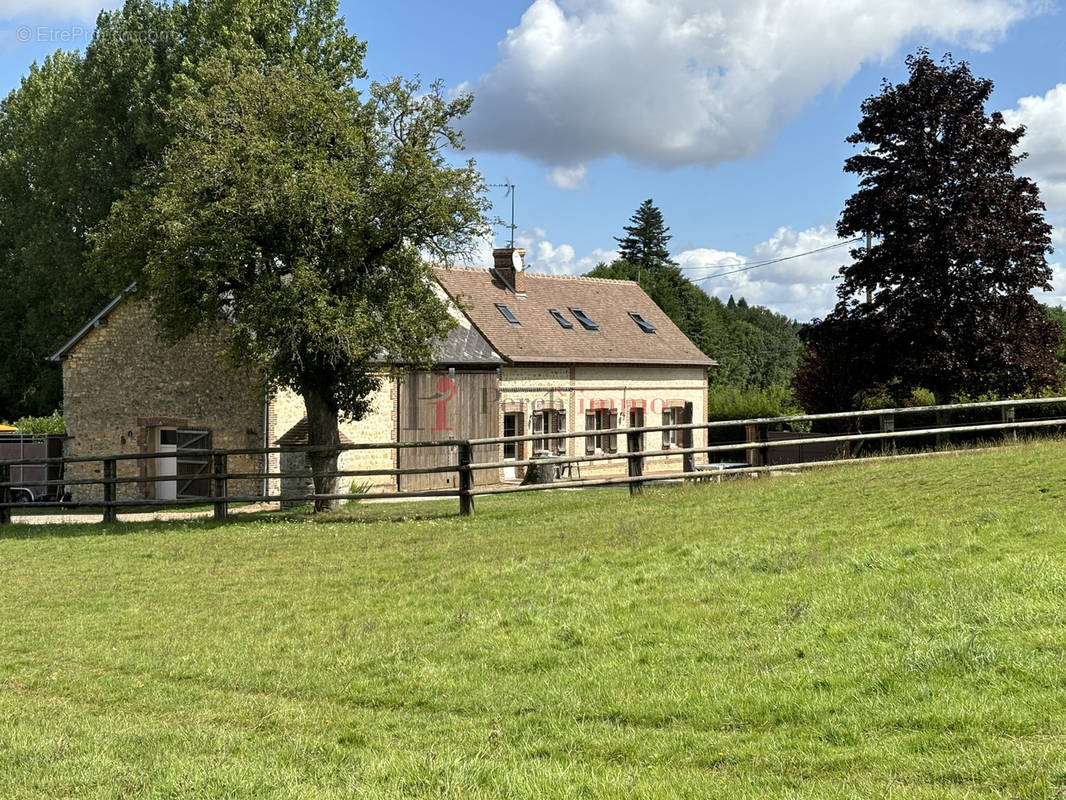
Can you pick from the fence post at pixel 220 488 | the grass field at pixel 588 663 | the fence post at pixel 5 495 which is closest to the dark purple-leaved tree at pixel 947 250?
the grass field at pixel 588 663

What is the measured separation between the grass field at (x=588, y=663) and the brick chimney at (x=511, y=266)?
20912 millimetres

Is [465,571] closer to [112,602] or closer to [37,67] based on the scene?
[112,602]

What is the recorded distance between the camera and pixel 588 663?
7.09 m

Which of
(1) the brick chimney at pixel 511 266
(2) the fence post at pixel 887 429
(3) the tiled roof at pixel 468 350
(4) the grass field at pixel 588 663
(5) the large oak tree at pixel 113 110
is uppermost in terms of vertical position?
(5) the large oak tree at pixel 113 110

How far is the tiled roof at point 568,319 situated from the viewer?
3025 centimetres

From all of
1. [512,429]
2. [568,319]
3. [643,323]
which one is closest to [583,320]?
[568,319]

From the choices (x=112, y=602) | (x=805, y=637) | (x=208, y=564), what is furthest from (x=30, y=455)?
(x=805, y=637)

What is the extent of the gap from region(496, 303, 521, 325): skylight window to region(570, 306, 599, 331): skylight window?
9.45 feet

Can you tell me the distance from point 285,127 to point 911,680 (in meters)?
15.8

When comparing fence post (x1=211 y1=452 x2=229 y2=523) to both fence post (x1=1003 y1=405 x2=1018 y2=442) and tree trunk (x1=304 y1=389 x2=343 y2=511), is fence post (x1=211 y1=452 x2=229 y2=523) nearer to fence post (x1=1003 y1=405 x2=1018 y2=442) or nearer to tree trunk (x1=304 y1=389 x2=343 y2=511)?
tree trunk (x1=304 y1=389 x2=343 y2=511)

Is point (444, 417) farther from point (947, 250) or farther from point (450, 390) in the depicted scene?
point (947, 250)

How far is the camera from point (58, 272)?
3500 cm

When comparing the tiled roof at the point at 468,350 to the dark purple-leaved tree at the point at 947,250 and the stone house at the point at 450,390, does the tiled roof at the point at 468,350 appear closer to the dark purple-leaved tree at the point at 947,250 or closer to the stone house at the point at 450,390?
the stone house at the point at 450,390

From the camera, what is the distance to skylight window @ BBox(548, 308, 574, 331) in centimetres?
3259
